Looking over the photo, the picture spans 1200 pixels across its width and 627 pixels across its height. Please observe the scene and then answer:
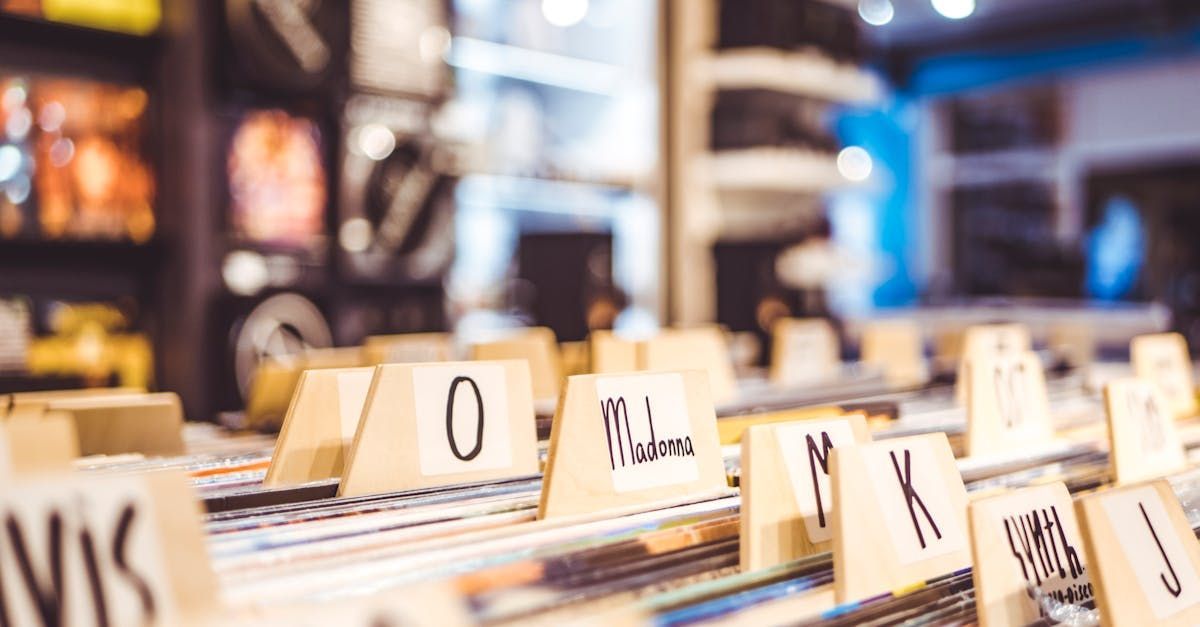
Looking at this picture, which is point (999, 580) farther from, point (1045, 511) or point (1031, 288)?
point (1031, 288)

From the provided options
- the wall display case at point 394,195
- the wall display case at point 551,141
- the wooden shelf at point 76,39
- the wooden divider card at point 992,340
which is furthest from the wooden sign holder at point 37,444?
the wall display case at point 551,141

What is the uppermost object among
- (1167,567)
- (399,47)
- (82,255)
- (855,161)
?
(855,161)

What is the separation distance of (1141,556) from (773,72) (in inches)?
150

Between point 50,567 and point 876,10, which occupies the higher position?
point 876,10

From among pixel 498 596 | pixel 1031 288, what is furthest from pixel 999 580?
pixel 1031 288

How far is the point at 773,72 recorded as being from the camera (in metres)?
4.48

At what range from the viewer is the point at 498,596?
0.75 meters

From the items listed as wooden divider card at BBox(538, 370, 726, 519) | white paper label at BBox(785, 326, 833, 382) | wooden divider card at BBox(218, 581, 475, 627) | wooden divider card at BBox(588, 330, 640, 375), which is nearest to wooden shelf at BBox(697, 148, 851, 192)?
white paper label at BBox(785, 326, 833, 382)

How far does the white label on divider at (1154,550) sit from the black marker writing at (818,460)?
25cm

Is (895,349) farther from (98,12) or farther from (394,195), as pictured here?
(98,12)

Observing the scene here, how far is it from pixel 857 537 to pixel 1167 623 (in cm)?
30

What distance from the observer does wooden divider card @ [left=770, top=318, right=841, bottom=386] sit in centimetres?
241

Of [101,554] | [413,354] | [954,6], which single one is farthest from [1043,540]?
[954,6]

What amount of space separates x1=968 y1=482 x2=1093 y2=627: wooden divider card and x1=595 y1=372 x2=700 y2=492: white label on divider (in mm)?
302
